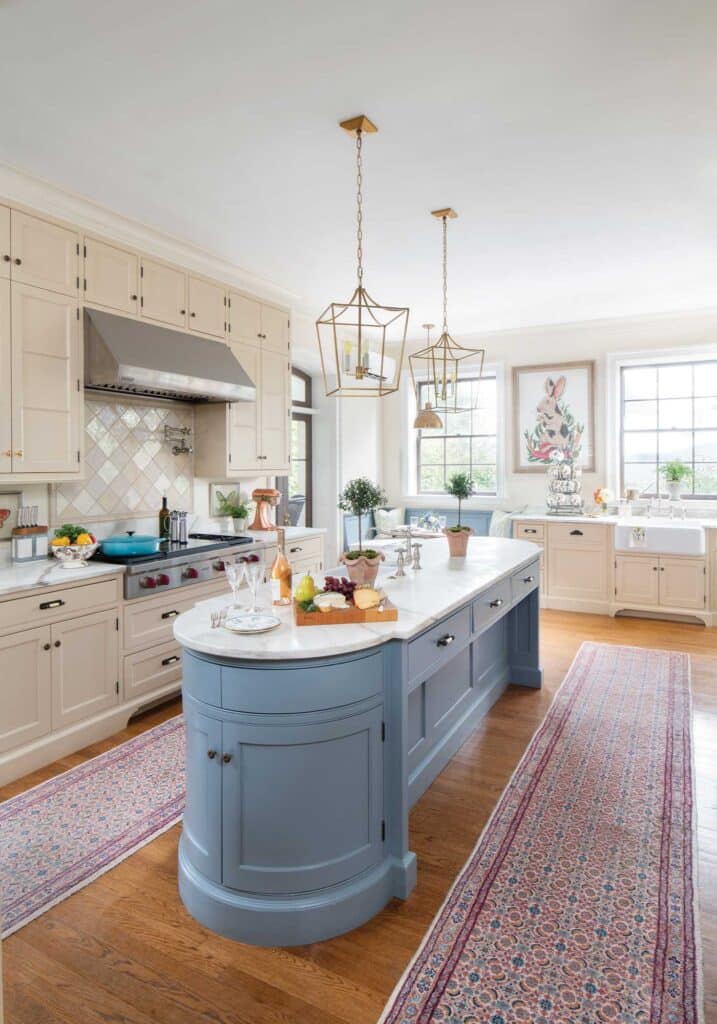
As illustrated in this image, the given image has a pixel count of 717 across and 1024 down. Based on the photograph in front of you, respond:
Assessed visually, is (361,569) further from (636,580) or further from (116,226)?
(636,580)

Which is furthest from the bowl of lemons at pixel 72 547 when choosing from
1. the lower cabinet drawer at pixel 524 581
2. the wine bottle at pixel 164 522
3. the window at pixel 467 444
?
the window at pixel 467 444

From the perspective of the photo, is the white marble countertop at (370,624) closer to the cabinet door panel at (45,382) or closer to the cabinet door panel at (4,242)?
the cabinet door panel at (45,382)

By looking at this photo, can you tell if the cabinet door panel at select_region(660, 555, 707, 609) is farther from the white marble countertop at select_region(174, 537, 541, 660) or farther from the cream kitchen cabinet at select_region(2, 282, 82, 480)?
the cream kitchen cabinet at select_region(2, 282, 82, 480)

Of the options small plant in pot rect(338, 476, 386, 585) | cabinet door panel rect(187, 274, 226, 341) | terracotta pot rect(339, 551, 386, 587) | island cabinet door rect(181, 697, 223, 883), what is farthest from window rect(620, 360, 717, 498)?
island cabinet door rect(181, 697, 223, 883)

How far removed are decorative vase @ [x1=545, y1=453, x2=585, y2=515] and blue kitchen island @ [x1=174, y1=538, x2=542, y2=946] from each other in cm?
465

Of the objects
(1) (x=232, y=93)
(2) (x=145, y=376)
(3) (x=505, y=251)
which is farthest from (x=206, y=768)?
(3) (x=505, y=251)

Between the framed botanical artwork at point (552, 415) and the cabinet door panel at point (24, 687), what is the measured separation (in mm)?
5257

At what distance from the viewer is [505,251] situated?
4410 mm

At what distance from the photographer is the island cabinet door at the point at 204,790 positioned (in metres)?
1.89

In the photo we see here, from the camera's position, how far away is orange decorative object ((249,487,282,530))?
16.4 feet

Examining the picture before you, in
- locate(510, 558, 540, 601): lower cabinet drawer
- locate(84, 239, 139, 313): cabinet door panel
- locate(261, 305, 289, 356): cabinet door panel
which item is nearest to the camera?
locate(510, 558, 540, 601): lower cabinet drawer

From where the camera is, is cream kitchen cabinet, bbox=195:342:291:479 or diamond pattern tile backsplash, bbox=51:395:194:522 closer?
diamond pattern tile backsplash, bbox=51:395:194:522

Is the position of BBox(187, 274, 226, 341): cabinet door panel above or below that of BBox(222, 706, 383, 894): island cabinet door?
above

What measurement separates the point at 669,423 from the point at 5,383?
5849 millimetres
